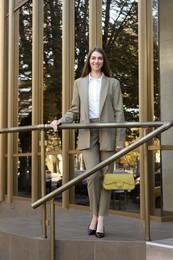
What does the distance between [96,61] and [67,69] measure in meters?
3.27

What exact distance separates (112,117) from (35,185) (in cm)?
416

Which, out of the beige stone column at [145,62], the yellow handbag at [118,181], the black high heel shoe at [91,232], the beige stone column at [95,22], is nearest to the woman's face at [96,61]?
the yellow handbag at [118,181]

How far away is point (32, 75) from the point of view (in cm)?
874

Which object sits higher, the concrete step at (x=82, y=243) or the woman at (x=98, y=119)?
the woman at (x=98, y=119)

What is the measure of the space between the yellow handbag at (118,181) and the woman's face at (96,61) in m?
0.96

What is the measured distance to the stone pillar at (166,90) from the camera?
575 centimetres

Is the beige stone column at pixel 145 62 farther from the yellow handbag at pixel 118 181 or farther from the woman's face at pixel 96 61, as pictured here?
the yellow handbag at pixel 118 181

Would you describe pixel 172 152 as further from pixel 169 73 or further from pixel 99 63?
pixel 99 63

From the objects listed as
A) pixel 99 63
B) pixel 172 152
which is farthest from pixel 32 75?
pixel 99 63

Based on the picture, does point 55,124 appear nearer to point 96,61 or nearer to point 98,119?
point 98,119

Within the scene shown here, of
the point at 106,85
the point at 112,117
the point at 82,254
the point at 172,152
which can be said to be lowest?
the point at 82,254

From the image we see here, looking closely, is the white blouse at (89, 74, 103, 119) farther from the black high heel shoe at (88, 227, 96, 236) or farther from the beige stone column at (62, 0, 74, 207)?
the beige stone column at (62, 0, 74, 207)

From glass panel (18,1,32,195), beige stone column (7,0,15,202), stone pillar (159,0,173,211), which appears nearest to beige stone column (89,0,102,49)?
stone pillar (159,0,173,211)

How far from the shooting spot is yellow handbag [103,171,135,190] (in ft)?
13.2
